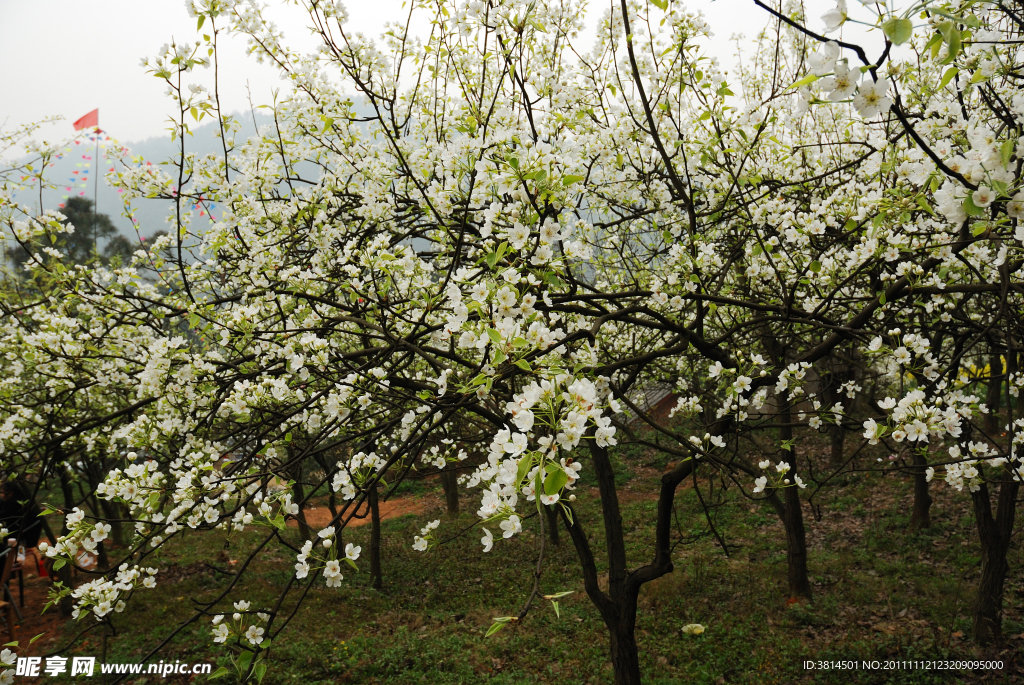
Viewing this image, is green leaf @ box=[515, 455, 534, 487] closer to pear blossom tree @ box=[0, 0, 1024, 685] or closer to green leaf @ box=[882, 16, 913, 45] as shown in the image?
pear blossom tree @ box=[0, 0, 1024, 685]

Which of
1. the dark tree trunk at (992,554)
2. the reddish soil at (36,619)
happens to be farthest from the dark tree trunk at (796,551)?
the reddish soil at (36,619)

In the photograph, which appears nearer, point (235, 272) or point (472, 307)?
point (472, 307)

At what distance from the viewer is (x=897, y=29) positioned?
3.91ft

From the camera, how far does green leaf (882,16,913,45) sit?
3.83 feet

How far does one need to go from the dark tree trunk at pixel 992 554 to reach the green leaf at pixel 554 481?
599 cm

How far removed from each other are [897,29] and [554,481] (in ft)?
3.99

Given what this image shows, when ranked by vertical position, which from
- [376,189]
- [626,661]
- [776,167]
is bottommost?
[626,661]

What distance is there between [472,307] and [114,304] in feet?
11.5

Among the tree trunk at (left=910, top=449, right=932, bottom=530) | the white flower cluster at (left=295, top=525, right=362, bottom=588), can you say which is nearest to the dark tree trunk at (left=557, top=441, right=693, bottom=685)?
the white flower cluster at (left=295, top=525, right=362, bottom=588)

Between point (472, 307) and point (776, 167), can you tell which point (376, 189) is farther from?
point (776, 167)

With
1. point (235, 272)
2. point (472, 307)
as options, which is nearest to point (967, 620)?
point (472, 307)

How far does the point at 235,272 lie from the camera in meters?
5.18

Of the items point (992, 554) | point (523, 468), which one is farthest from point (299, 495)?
point (523, 468)

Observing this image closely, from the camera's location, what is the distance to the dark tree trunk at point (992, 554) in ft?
17.9
